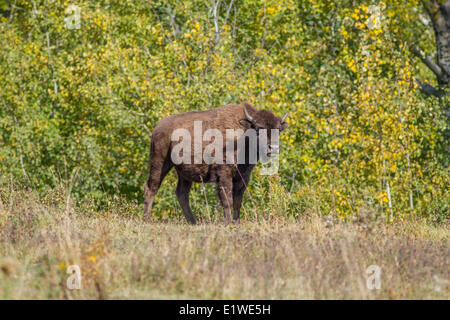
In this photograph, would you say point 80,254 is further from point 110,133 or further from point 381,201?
point 110,133

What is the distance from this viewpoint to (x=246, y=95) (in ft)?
50.5

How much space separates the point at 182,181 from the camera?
11508 millimetres

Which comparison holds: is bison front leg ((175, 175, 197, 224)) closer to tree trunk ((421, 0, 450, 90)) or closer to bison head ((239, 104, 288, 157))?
bison head ((239, 104, 288, 157))

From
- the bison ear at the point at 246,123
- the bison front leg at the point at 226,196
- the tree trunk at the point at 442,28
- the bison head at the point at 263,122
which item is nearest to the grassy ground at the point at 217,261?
the bison front leg at the point at 226,196

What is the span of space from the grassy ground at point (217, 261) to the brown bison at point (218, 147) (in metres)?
1.78

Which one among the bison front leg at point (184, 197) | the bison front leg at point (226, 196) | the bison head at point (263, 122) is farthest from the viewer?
the bison front leg at point (184, 197)

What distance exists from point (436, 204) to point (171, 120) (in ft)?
21.8

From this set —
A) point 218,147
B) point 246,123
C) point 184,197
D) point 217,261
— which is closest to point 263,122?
point 246,123

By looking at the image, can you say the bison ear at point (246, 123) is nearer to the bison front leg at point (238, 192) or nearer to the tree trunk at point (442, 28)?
the bison front leg at point (238, 192)

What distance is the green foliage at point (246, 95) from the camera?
13852 mm

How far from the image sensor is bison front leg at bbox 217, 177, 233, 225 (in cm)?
1002

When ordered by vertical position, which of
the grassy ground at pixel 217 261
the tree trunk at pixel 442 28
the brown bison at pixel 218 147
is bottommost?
the grassy ground at pixel 217 261

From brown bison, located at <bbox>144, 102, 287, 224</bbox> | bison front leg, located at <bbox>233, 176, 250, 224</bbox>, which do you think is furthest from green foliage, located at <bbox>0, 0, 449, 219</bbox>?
brown bison, located at <bbox>144, 102, 287, 224</bbox>

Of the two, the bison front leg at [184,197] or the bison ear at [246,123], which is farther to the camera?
the bison front leg at [184,197]
